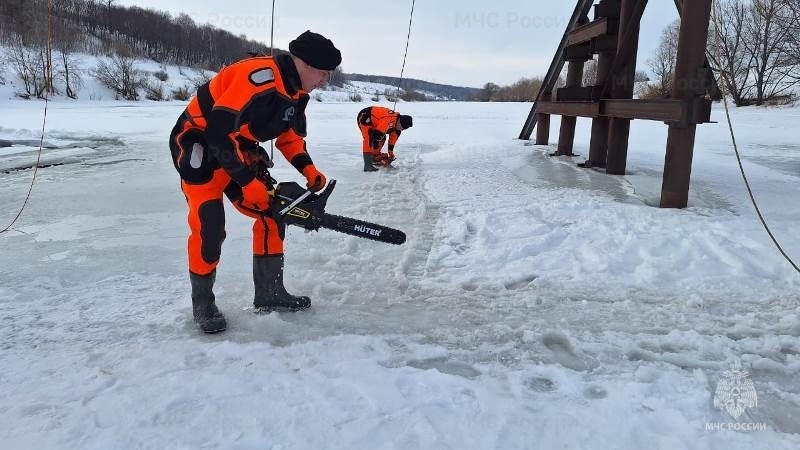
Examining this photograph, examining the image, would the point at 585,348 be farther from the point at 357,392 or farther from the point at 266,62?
the point at 266,62

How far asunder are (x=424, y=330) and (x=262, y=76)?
4.70ft

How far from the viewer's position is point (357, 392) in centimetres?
212

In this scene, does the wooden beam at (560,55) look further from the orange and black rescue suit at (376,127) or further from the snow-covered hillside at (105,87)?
the snow-covered hillside at (105,87)

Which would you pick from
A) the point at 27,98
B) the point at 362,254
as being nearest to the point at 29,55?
the point at 27,98

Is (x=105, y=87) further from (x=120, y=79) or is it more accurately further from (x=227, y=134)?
(x=227, y=134)

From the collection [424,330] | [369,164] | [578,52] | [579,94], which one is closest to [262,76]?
[424,330]

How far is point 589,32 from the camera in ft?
26.8

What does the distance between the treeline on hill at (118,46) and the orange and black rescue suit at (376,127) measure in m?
39.2

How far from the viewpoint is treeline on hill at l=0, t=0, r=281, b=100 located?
145 ft

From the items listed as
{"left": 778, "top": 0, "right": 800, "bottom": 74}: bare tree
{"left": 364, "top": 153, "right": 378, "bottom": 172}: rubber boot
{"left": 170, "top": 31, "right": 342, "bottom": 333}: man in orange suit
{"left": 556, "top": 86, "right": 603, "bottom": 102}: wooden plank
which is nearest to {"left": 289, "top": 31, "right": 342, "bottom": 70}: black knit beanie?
{"left": 170, "top": 31, "right": 342, "bottom": 333}: man in orange suit

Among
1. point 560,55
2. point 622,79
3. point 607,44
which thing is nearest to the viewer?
point 622,79

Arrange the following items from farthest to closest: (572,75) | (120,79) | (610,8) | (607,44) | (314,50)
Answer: (120,79) < (572,75) < (607,44) < (610,8) < (314,50)

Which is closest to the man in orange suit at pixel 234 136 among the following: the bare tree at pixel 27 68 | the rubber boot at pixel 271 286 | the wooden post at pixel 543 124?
the rubber boot at pixel 271 286

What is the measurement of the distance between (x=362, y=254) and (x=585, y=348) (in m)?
1.89
